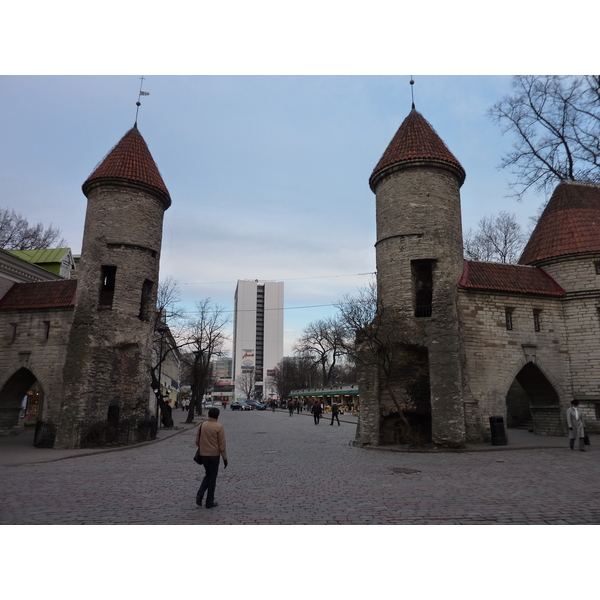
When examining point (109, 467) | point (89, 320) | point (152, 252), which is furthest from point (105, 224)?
point (109, 467)

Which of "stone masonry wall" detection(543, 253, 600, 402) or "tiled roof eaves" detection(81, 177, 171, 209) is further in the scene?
"tiled roof eaves" detection(81, 177, 171, 209)

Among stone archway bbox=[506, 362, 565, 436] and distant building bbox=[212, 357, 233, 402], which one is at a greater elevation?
distant building bbox=[212, 357, 233, 402]

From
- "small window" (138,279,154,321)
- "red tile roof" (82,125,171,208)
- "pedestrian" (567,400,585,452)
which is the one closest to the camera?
"pedestrian" (567,400,585,452)

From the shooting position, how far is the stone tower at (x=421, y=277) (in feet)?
52.3

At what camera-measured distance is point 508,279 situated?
19.0 m

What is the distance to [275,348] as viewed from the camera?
134875mm

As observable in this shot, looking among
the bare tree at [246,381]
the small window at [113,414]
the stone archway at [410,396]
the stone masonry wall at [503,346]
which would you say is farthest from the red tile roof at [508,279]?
the bare tree at [246,381]

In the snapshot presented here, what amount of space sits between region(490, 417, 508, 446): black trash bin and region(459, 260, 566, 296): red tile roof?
5.26 metres

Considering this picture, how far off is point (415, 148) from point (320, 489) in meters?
14.9

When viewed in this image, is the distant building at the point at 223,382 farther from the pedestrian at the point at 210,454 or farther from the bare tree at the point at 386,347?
the pedestrian at the point at 210,454

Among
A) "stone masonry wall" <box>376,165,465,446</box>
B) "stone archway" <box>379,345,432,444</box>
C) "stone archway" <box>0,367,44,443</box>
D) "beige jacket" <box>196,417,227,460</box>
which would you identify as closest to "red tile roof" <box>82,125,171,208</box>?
"stone archway" <box>0,367,44,443</box>

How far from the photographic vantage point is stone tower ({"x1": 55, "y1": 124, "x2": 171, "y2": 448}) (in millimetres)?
17016

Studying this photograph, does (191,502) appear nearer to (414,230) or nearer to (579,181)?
(414,230)

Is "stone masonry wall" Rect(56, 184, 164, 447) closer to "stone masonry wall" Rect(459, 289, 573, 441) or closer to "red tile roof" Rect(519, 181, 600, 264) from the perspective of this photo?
"stone masonry wall" Rect(459, 289, 573, 441)
